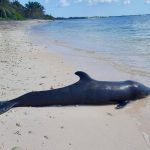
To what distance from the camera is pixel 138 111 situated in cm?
672

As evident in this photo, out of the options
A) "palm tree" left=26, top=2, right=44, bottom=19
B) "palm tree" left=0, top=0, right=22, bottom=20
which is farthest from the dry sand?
"palm tree" left=26, top=2, right=44, bottom=19

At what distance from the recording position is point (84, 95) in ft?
23.4

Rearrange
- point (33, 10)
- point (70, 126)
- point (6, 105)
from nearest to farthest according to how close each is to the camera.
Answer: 1. point (70, 126)
2. point (6, 105)
3. point (33, 10)

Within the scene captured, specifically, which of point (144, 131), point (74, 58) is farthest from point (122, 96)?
point (74, 58)

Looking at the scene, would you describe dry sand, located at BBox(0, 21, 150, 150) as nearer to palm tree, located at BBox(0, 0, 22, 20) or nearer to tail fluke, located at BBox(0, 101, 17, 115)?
tail fluke, located at BBox(0, 101, 17, 115)

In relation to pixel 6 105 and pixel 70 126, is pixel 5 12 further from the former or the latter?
pixel 70 126

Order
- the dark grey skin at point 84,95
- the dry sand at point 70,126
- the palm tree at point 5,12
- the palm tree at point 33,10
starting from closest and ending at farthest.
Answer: the dry sand at point 70,126
the dark grey skin at point 84,95
the palm tree at point 5,12
the palm tree at point 33,10

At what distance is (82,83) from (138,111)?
1168 mm

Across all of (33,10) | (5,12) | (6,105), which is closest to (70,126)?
(6,105)

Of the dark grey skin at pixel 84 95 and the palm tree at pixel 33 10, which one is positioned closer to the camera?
the dark grey skin at pixel 84 95

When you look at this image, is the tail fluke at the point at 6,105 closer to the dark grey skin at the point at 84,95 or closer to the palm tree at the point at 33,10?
the dark grey skin at the point at 84,95

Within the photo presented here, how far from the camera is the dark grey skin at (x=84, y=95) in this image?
271 inches

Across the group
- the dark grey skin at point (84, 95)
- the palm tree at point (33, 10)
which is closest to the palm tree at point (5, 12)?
the palm tree at point (33, 10)

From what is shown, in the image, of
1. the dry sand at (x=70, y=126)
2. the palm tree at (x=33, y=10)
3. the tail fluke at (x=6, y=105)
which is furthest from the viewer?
the palm tree at (x=33, y=10)
